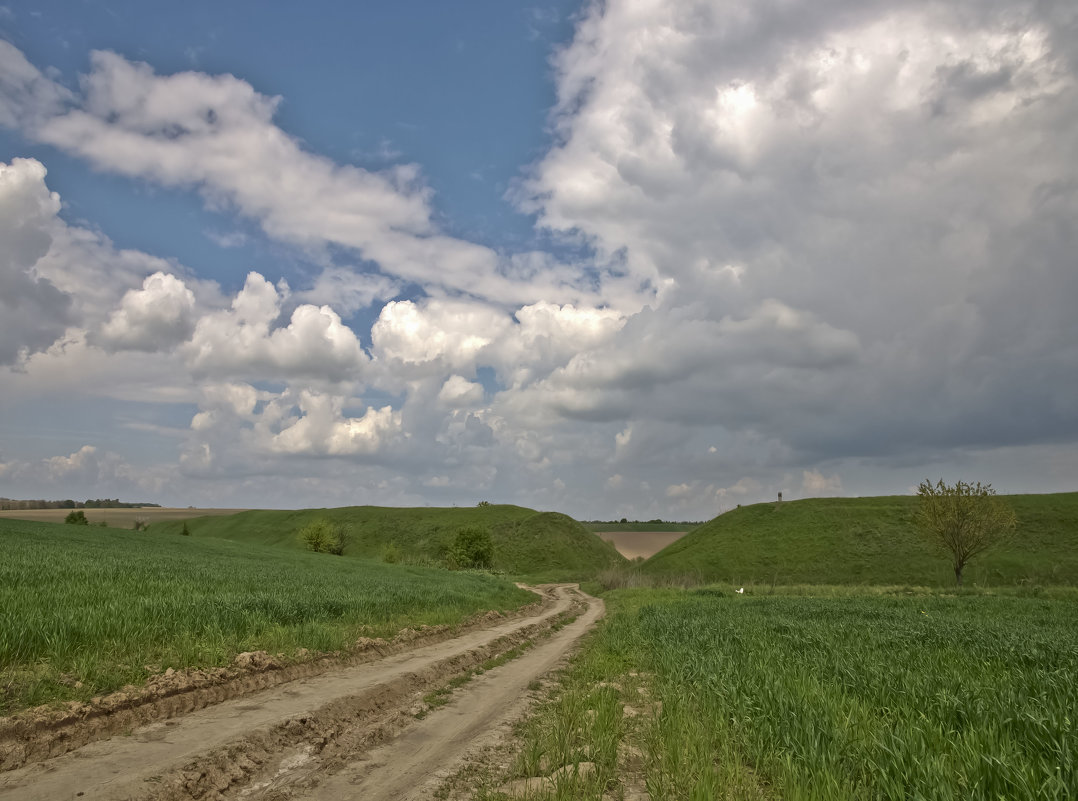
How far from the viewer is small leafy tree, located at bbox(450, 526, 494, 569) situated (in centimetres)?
10469

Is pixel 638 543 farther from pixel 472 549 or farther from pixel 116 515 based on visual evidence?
pixel 116 515

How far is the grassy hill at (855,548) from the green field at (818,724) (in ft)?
215

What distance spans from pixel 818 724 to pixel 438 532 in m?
144

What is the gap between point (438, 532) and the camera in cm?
14550

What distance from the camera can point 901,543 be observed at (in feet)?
270

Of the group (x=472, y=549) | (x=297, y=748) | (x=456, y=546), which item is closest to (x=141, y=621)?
(x=297, y=748)

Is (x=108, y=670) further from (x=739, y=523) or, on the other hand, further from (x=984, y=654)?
(x=739, y=523)

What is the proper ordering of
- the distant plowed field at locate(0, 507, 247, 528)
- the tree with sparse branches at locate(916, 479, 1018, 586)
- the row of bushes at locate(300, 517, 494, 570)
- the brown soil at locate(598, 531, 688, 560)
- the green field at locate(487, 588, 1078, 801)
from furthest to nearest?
the distant plowed field at locate(0, 507, 247, 528)
the brown soil at locate(598, 531, 688, 560)
the row of bushes at locate(300, 517, 494, 570)
the tree with sparse branches at locate(916, 479, 1018, 586)
the green field at locate(487, 588, 1078, 801)

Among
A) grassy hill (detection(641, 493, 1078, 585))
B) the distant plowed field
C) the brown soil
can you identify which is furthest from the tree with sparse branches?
the distant plowed field

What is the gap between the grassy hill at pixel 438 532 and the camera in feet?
419

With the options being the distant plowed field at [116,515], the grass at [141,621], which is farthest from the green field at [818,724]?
the distant plowed field at [116,515]

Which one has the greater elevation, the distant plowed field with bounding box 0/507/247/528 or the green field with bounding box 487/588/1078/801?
the green field with bounding box 487/588/1078/801

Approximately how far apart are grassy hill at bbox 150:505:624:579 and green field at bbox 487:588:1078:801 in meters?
93.6

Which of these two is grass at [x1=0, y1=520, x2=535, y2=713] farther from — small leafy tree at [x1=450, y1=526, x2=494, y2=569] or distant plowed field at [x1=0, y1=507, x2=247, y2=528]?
distant plowed field at [x1=0, y1=507, x2=247, y2=528]
